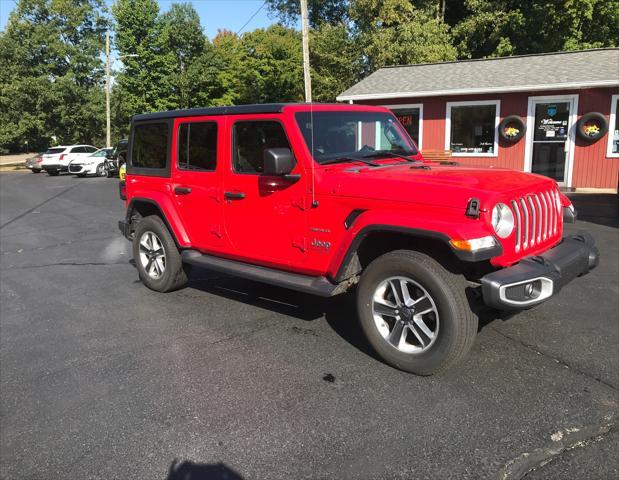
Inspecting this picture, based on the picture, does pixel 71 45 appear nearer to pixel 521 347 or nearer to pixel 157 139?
pixel 157 139

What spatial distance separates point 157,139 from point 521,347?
164 inches

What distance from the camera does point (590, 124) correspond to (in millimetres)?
13945

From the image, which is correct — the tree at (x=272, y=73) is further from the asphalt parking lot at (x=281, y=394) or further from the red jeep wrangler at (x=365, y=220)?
the asphalt parking lot at (x=281, y=394)

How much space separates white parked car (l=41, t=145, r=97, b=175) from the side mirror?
25.6 metres

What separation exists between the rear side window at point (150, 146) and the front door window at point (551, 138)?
1211 centimetres

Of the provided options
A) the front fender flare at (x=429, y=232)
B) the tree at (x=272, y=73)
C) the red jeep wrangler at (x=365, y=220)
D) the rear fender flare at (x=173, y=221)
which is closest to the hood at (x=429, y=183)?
the red jeep wrangler at (x=365, y=220)

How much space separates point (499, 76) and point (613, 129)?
11.4ft

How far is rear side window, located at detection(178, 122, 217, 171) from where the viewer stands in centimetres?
506

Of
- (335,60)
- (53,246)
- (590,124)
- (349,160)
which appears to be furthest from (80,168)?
(349,160)

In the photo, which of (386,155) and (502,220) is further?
(386,155)

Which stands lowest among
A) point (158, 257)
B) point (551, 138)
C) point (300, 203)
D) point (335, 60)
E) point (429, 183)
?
point (158, 257)

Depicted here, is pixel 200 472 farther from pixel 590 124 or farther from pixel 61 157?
pixel 61 157

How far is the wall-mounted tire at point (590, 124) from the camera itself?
45.1 feet

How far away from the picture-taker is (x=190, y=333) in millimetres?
4723
